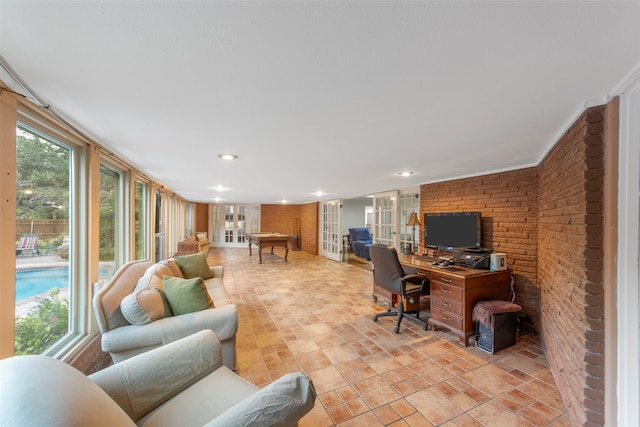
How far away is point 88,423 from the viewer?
75 centimetres

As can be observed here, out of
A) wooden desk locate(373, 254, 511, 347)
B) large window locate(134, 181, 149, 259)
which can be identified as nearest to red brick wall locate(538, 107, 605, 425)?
wooden desk locate(373, 254, 511, 347)

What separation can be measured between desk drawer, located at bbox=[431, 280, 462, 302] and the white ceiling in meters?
1.66

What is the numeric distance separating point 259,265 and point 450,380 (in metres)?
5.80

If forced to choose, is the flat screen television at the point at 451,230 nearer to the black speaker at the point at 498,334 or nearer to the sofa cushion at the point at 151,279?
the black speaker at the point at 498,334

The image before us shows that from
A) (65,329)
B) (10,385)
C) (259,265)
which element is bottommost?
(259,265)

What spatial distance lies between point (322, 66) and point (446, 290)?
111 inches

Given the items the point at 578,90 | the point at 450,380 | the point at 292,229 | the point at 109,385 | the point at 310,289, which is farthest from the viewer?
the point at 292,229

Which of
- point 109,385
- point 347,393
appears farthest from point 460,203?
point 109,385

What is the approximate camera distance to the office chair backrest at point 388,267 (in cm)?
300

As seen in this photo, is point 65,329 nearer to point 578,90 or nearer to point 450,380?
Answer: point 450,380

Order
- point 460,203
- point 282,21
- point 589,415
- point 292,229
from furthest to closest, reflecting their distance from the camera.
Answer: point 292,229 → point 460,203 → point 589,415 → point 282,21


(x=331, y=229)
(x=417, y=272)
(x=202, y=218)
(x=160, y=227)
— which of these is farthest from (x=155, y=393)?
(x=202, y=218)

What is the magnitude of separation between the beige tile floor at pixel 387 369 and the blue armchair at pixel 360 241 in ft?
13.4

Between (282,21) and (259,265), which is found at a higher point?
(282,21)
